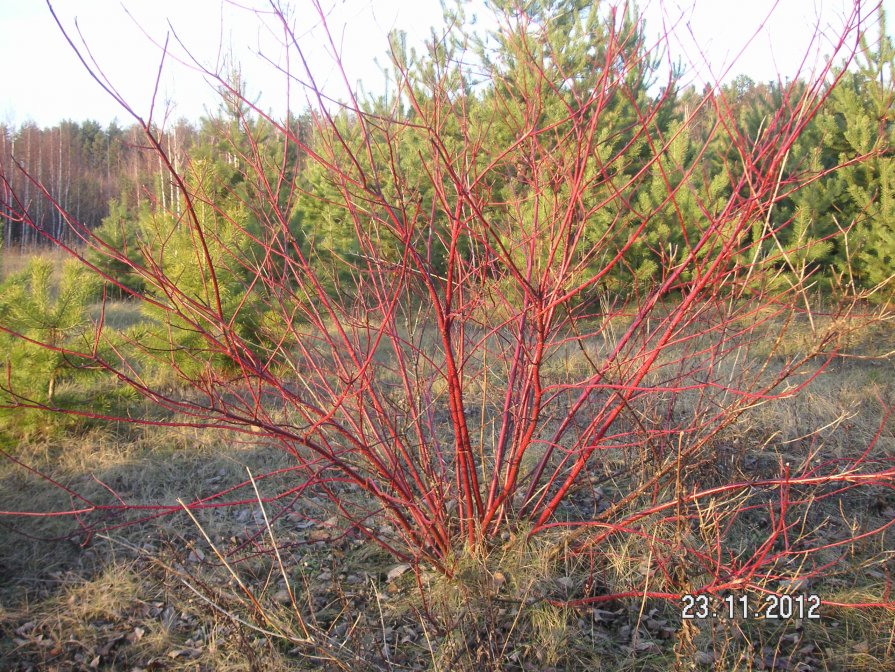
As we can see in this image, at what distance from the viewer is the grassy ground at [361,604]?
2.23 m

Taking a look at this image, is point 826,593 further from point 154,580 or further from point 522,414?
point 154,580

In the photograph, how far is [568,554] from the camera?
264cm

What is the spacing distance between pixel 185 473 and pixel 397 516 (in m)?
2.09

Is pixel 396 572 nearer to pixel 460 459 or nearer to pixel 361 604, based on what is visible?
pixel 361 604

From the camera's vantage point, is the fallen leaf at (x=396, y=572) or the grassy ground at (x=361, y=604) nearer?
the grassy ground at (x=361, y=604)

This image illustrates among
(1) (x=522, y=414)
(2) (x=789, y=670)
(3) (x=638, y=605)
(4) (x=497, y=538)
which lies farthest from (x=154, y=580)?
(2) (x=789, y=670)
